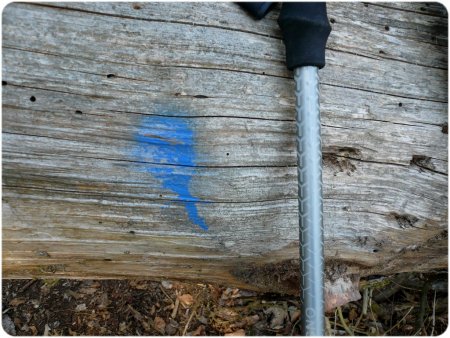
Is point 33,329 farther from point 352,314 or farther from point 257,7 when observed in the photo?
point 257,7

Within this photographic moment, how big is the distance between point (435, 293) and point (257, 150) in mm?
1545

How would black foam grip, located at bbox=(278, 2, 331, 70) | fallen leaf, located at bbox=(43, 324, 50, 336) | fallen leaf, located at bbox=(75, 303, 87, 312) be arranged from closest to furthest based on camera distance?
1. black foam grip, located at bbox=(278, 2, 331, 70)
2. fallen leaf, located at bbox=(43, 324, 50, 336)
3. fallen leaf, located at bbox=(75, 303, 87, 312)

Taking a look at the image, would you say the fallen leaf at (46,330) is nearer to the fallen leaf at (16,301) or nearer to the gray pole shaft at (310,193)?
the fallen leaf at (16,301)

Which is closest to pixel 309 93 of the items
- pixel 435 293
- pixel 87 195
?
pixel 87 195

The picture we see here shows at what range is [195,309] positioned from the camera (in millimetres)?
2232

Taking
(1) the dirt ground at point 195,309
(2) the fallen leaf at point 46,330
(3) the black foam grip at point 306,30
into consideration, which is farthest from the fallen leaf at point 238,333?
(3) the black foam grip at point 306,30

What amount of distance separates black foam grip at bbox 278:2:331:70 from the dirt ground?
47.9 inches

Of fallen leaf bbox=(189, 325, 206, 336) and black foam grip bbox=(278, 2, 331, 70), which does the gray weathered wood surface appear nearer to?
black foam grip bbox=(278, 2, 331, 70)

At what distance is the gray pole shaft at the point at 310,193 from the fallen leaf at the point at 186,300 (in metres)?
0.93

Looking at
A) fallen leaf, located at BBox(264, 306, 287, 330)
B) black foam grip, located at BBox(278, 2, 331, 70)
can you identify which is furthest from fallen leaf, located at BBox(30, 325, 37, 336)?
black foam grip, located at BBox(278, 2, 331, 70)

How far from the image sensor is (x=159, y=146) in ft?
4.76

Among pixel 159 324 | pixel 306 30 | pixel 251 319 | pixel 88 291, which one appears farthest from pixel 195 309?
pixel 306 30

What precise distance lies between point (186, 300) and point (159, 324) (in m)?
0.19

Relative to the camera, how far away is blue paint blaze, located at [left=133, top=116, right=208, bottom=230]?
1.44 metres
